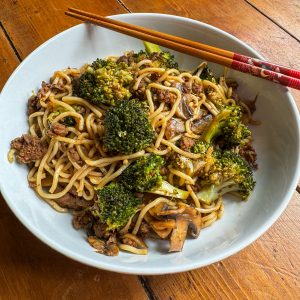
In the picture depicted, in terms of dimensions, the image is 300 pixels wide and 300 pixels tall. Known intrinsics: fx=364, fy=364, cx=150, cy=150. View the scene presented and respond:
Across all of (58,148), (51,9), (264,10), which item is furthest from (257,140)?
(51,9)

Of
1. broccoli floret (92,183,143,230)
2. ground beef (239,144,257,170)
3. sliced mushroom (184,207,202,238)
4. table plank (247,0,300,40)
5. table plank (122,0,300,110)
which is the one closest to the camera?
broccoli floret (92,183,143,230)

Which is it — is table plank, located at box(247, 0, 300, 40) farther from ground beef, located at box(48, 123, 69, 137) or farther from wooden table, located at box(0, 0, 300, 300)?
ground beef, located at box(48, 123, 69, 137)

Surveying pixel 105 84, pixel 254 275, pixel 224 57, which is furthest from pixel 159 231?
pixel 224 57

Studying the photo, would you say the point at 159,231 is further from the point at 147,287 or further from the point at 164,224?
the point at 147,287

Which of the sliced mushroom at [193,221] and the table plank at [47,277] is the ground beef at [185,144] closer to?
the sliced mushroom at [193,221]

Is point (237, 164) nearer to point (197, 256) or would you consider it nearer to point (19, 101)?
point (197, 256)

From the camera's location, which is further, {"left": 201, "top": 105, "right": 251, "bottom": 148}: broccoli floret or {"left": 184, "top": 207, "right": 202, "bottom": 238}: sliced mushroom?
{"left": 201, "top": 105, "right": 251, "bottom": 148}: broccoli floret

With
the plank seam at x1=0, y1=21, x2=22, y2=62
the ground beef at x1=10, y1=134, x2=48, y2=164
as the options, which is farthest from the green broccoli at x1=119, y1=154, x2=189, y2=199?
the plank seam at x1=0, y1=21, x2=22, y2=62

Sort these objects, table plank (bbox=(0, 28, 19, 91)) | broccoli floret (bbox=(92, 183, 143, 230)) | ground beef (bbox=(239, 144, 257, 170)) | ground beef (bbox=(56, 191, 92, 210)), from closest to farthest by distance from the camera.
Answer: broccoli floret (bbox=(92, 183, 143, 230)), ground beef (bbox=(56, 191, 92, 210)), ground beef (bbox=(239, 144, 257, 170)), table plank (bbox=(0, 28, 19, 91))

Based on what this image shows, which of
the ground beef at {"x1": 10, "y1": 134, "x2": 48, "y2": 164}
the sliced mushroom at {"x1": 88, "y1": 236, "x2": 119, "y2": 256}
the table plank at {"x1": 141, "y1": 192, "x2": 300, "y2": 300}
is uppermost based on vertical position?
the ground beef at {"x1": 10, "y1": 134, "x2": 48, "y2": 164}
